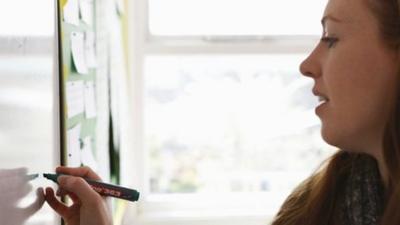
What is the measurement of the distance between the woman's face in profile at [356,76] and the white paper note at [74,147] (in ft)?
1.33

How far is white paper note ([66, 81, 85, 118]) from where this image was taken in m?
0.81

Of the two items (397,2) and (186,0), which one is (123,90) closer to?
(186,0)

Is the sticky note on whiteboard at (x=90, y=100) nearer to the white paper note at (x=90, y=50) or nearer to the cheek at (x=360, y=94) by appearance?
the white paper note at (x=90, y=50)

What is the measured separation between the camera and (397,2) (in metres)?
0.83

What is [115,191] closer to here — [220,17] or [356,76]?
[356,76]

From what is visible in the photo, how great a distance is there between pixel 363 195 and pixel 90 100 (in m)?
0.55

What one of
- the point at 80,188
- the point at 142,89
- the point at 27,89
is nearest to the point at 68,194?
the point at 80,188

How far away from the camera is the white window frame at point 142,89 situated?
2.05 meters

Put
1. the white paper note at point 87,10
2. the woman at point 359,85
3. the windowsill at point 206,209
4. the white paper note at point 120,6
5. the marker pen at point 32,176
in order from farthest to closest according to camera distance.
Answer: the windowsill at point 206,209 < the white paper note at point 120,6 < the white paper note at point 87,10 < the woman at point 359,85 < the marker pen at point 32,176

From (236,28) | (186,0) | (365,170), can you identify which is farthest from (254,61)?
(365,170)

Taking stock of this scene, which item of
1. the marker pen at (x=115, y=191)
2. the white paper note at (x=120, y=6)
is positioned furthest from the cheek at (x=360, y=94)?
the white paper note at (x=120, y=6)

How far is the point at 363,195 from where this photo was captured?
39.4 inches

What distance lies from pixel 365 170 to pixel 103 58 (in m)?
0.62

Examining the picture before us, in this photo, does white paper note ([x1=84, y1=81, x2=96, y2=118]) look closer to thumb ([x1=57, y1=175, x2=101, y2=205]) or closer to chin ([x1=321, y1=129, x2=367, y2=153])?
thumb ([x1=57, y1=175, x2=101, y2=205])
